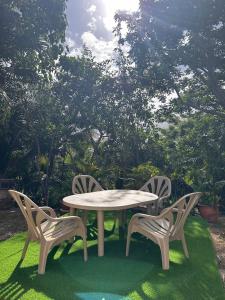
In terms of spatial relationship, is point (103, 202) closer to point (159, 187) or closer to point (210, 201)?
point (159, 187)

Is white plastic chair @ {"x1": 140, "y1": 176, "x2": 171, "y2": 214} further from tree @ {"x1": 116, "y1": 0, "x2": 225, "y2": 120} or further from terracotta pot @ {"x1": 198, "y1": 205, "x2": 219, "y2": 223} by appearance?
tree @ {"x1": 116, "y1": 0, "x2": 225, "y2": 120}

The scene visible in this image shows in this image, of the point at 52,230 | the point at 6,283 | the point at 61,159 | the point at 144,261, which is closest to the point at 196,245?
the point at 144,261

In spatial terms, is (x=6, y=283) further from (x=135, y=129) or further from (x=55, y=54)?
(x=135, y=129)

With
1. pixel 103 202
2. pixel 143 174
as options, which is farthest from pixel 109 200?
pixel 143 174

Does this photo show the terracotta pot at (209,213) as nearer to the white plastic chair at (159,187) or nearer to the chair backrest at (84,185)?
the white plastic chair at (159,187)

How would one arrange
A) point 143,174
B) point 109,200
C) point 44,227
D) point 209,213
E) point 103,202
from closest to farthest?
point 44,227 < point 103,202 < point 109,200 < point 209,213 < point 143,174

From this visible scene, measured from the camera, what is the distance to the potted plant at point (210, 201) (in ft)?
24.0

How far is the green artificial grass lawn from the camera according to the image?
3291 millimetres

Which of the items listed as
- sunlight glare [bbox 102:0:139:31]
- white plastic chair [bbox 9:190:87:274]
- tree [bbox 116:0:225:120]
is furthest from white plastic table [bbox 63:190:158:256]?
sunlight glare [bbox 102:0:139:31]

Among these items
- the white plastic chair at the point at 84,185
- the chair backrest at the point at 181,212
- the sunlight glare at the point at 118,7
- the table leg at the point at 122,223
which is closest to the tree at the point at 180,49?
the sunlight glare at the point at 118,7

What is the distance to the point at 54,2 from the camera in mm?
6934

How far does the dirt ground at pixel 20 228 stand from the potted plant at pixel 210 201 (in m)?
0.25

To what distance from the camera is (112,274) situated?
3.78 metres

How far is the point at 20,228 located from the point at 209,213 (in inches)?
166
